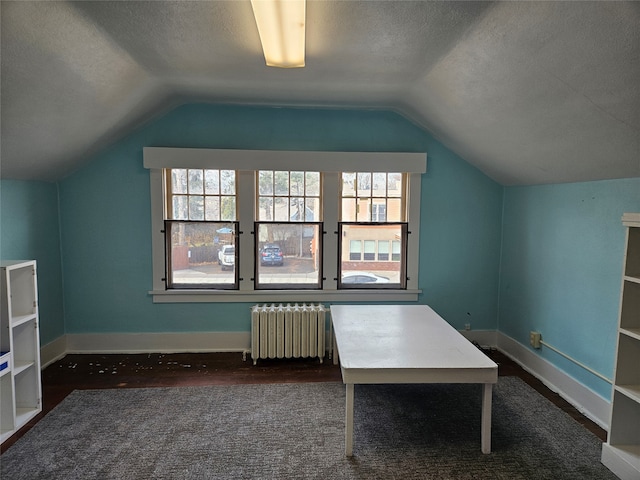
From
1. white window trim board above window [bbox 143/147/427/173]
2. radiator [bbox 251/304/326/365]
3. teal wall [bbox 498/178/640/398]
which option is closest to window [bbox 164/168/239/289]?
white window trim board above window [bbox 143/147/427/173]

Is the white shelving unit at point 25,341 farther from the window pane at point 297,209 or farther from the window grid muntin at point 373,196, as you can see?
the window grid muntin at point 373,196

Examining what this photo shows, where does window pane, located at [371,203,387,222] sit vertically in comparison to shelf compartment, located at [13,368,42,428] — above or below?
→ above

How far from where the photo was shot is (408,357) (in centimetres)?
241

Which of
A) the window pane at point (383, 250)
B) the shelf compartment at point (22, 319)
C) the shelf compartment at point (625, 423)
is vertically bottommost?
→ the shelf compartment at point (625, 423)

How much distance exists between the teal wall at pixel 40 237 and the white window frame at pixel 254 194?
908mm

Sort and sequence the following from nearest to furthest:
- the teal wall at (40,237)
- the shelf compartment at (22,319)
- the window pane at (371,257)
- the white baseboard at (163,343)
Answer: the shelf compartment at (22,319), the teal wall at (40,237), the white baseboard at (163,343), the window pane at (371,257)

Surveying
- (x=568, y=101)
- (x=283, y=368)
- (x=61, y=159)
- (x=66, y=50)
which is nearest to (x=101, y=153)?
(x=61, y=159)

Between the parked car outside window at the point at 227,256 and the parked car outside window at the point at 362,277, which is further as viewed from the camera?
the parked car outside window at the point at 362,277

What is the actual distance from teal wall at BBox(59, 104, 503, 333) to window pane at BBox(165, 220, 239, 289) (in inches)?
8.7

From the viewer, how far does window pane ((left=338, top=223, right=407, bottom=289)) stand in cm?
399

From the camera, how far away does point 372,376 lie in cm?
228

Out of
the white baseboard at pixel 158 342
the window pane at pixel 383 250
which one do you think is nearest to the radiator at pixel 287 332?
the white baseboard at pixel 158 342

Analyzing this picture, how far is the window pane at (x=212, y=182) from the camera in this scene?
384 centimetres

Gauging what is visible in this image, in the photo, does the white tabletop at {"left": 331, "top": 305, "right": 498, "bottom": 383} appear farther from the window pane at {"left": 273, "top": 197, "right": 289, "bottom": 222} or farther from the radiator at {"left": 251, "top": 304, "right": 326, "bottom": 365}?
the window pane at {"left": 273, "top": 197, "right": 289, "bottom": 222}
